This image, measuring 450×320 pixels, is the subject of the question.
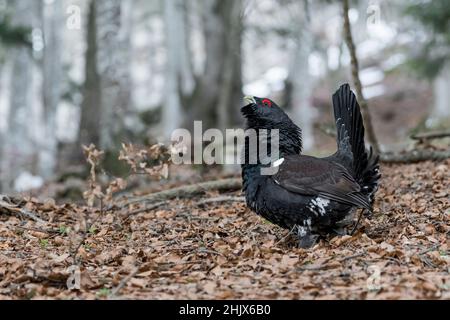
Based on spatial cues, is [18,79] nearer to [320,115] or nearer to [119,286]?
[320,115]

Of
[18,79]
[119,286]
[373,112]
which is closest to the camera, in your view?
[119,286]

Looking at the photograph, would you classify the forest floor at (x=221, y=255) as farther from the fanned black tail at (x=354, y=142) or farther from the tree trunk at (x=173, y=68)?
the tree trunk at (x=173, y=68)

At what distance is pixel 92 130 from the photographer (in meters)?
17.2

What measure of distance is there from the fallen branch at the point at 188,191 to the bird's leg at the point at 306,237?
118 inches

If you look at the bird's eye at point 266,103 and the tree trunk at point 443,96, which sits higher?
the tree trunk at point 443,96

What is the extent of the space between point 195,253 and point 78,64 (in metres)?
55.0

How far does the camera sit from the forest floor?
189 inches

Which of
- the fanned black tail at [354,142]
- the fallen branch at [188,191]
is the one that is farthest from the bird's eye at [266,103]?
the fallen branch at [188,191]

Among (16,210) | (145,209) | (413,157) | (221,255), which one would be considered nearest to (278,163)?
(221,255)

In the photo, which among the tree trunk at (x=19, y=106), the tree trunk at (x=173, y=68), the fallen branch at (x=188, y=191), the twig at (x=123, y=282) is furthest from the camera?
the tree trunk at (x=19, y=106)

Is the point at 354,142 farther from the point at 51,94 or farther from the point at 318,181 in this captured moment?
the point at 51,94

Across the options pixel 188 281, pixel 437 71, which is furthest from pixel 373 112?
pixel 188 281

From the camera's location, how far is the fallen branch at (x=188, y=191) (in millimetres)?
8891

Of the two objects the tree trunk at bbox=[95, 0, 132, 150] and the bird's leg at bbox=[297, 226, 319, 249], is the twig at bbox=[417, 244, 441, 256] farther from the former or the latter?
the tree trunk at bbox=[95, 0, 132, 150]
